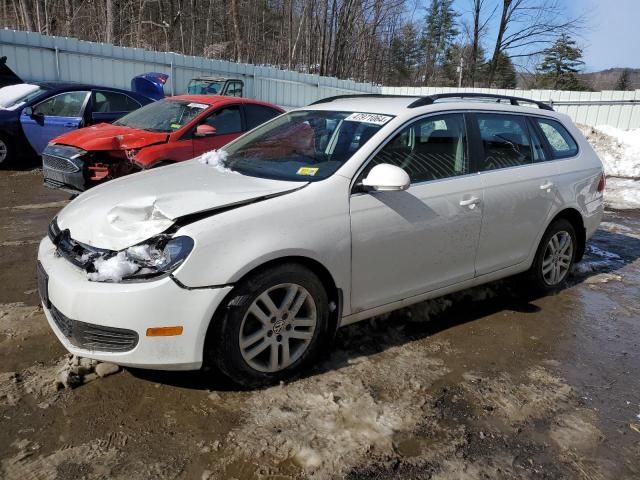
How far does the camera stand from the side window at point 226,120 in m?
7.34

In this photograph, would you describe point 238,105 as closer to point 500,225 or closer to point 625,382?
point 500,225

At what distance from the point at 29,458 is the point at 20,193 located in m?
6.52

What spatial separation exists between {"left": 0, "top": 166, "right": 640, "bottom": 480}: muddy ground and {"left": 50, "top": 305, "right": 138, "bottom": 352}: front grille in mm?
339

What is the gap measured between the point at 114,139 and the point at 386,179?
4.80 m

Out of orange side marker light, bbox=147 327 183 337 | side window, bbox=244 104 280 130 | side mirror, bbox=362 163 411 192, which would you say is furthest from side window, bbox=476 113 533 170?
side window, bbox=244 104 280 130

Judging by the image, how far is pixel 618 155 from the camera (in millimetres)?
13930

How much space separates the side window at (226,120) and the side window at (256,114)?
0.48 ft

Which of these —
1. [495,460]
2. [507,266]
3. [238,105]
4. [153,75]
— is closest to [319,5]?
[153,75]

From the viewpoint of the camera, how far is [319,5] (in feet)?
103

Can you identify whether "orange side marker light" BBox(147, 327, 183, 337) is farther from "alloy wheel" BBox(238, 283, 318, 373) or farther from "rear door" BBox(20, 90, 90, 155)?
"rear door" BBox(20, 90, 90, 155)

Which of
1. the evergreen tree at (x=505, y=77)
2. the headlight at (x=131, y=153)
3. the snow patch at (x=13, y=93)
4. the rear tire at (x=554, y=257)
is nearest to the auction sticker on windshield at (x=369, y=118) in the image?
the rear tire at (x=554, y=257)

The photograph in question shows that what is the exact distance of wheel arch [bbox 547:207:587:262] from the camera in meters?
4.75

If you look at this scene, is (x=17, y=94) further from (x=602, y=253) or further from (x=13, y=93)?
(x=602, y=253)

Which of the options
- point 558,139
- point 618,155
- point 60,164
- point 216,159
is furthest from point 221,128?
point 618,155
